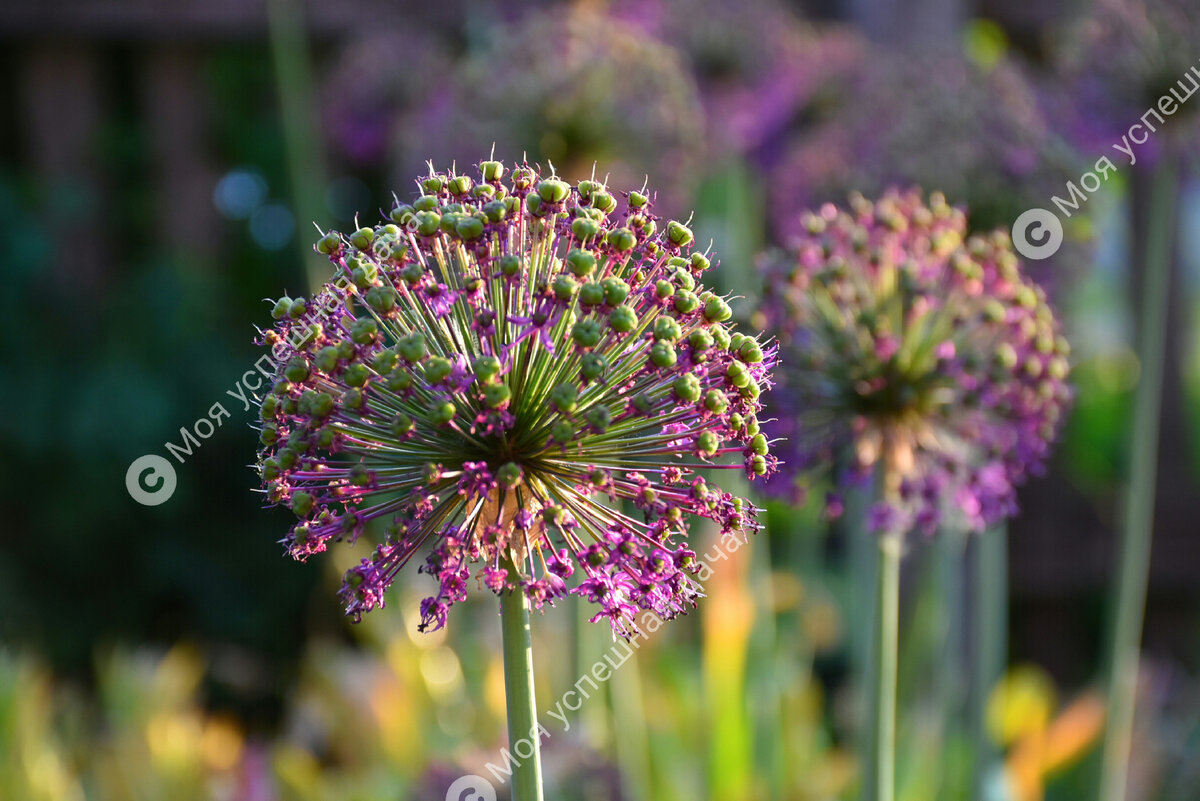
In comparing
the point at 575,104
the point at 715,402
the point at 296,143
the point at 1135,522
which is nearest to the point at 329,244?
the point at 715,402

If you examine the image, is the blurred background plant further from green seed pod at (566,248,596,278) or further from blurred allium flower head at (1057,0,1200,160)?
green seed pod at (566,248,596,278)

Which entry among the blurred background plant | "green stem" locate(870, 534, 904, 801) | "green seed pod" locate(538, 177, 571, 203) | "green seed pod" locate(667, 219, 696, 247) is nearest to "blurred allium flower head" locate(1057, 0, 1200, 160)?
the blurred background plant

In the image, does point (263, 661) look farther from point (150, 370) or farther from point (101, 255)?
point (101, 255)

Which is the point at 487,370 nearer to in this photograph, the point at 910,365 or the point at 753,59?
the point at 910,365

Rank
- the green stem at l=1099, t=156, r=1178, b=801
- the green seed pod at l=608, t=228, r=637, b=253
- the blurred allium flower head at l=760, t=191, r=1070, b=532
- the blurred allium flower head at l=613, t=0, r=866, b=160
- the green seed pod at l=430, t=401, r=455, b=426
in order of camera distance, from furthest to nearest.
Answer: the blurred allium flower head at l=613, t=0, r=866, b=160 < the green stem at l=1099, t=156, r=1178, b=801 < the blurred allium flower head at l=760, t=191, r=1070, b=532 < the green seed pod at l=608, t=228, r=637, b=253 < the green seed pod at l=430, t=401, r=455, b=426

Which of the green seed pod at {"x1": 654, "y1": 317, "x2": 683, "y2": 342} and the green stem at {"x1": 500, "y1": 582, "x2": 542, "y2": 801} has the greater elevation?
the green seed pod at {"x1": 654, "y1": 317, "x2": 683, "y2": 342}

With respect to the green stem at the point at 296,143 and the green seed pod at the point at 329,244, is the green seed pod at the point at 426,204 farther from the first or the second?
the green stem at the point at 296,143

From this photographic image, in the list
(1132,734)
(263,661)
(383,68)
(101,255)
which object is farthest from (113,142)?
(1132,734)
